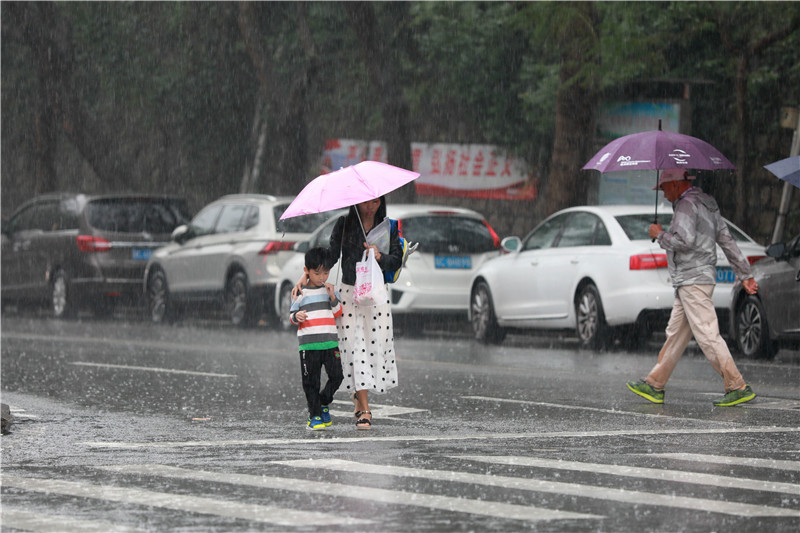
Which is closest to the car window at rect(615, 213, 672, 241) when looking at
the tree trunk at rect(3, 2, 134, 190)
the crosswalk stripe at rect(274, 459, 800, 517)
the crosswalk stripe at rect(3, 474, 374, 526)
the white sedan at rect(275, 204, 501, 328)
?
the white sedan at rect(275, 204, 501, 328)

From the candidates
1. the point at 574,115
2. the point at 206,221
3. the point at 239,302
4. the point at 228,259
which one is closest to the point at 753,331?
the point at 574,115

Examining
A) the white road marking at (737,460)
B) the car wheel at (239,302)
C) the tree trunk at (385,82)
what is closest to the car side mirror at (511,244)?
the car wheel at (239,302)

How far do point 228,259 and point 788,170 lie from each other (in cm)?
1125

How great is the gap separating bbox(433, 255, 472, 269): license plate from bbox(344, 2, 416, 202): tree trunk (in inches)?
180

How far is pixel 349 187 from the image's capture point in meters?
9.28

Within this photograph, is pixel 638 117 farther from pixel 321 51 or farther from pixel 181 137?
pixel 181 137

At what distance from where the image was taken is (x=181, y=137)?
35.1 m

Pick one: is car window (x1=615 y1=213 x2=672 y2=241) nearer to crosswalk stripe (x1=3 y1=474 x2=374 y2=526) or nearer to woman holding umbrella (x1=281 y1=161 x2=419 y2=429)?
woman holding umbrella (x1=281 y1=161 x2=419 y2=429)

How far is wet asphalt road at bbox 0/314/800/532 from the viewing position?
6297 mm

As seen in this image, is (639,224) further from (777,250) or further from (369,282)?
(369,282)

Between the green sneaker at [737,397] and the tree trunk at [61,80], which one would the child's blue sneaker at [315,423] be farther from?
the tree trunk at [61,80]

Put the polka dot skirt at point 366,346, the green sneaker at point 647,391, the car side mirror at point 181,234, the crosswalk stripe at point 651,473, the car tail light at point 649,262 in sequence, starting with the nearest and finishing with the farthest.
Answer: the crosswalk stripe at point 651,473 → the polka dot skirt at point 366,346 → the green sneaker at point 647,391 → the car tail light at point 649,262 → the car side mirror at point 181,234

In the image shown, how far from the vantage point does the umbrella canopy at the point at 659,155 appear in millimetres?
10984

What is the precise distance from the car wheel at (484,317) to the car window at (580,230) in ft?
4.46
